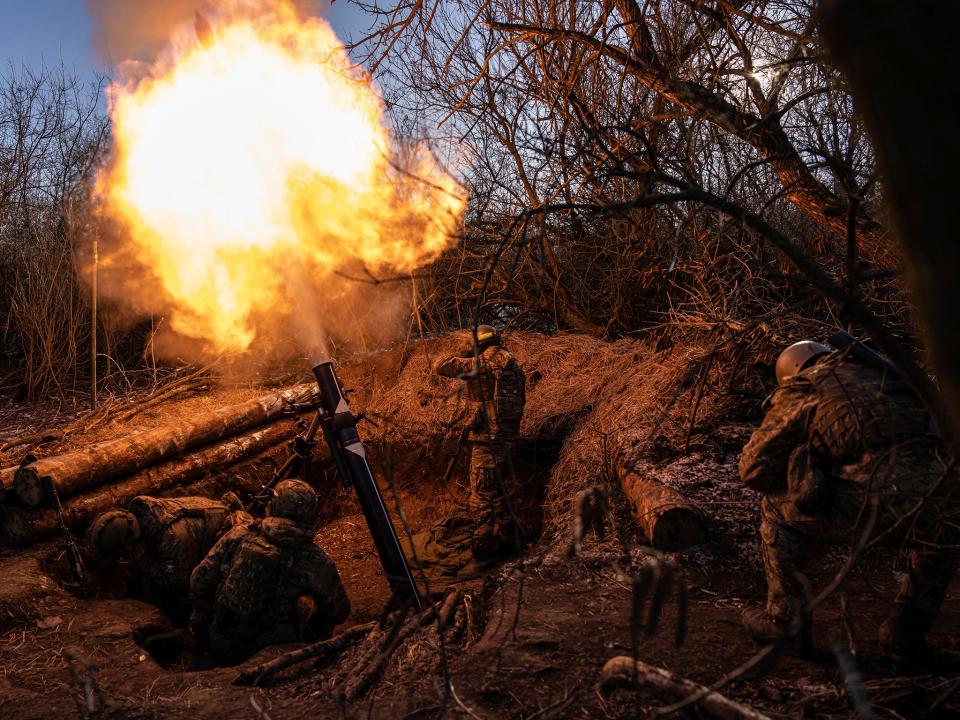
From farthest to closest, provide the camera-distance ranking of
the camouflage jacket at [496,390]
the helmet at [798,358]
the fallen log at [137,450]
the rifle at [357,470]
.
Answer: the camouflage jacket at [496,390], the fallen log at [137,450], the rifle at [357,470], the helmet at [798,358]

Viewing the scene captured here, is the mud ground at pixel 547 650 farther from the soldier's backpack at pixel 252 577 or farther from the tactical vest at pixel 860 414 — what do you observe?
the tactical vest at pixel 860 414

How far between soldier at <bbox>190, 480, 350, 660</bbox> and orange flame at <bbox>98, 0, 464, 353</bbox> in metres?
3.16

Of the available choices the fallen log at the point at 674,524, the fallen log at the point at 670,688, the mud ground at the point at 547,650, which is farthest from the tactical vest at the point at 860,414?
the fallen log at the point at 670,688

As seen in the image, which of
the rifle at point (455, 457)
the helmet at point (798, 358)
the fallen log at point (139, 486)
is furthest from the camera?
the rifle at point (455, 457)

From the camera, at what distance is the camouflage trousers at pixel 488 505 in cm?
719

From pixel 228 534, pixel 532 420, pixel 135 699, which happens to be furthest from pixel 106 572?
pixel 532 420

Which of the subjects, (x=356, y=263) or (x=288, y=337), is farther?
(x=288, y=337)

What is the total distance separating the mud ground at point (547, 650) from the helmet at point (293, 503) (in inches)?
39.1

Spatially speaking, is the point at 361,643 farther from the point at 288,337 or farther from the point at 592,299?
the point at 288,337

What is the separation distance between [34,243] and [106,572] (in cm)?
848

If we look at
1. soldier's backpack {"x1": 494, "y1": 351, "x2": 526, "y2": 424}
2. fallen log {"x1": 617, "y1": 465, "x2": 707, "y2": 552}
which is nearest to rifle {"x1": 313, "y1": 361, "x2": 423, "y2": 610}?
soldier's backpack {"x1": 494, "y1": 351, "x2": 526, "y2": 424}

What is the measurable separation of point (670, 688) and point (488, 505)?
429 cm

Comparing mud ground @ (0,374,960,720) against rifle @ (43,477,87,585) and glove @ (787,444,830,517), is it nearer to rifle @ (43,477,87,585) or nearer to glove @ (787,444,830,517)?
rifle @ (43,477,87,585)

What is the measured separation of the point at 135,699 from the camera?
4121 mm
